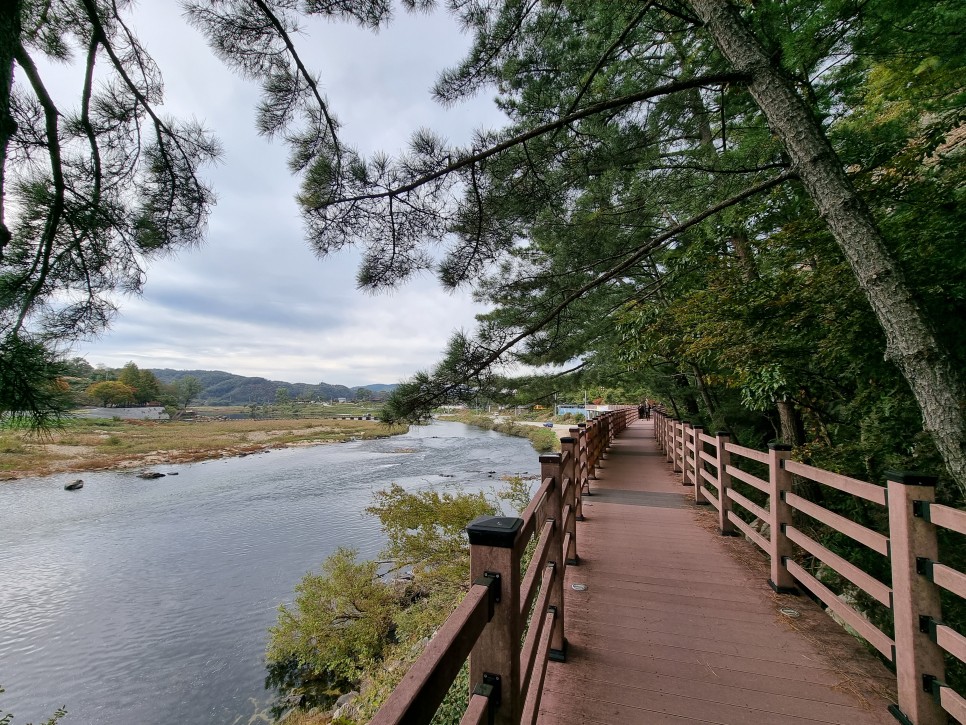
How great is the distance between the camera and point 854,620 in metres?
1.82

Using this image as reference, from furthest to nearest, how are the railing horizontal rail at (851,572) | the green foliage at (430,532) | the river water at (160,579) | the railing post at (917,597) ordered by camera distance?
the green foliage at (430,532) → the river water at (160,579) → the railing horizontal rail at (851,572) → the railing post at (917,597)

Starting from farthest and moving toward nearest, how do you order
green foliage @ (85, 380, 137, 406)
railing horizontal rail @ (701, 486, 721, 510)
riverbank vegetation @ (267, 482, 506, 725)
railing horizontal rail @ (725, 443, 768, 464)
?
green foliage @ (85, 380, 137, 406)
riverbank vegetation @ (267, 482, 506, 725)
railing horizontal rail @ (701, 486, 721, 510)
railing horizontal rail @ (725, 443, 768, 464)

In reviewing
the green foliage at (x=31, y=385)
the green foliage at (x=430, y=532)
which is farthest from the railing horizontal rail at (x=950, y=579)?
the green foliage at (x=430, y=532)

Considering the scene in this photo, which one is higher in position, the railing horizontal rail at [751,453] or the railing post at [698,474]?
the railing horizontal rail at [751,453]

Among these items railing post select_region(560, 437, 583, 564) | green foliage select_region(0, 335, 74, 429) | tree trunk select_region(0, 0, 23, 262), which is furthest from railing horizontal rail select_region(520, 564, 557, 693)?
tree trunk select_region(0, 0, 23, 262)

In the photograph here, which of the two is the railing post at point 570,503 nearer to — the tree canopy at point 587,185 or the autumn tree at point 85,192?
the tree canopy at point 587,185

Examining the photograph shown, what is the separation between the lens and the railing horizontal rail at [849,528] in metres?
1.63

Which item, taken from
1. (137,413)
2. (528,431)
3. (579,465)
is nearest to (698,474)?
(579,465)

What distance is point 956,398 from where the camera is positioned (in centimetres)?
148

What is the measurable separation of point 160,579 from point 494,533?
11.9 metres

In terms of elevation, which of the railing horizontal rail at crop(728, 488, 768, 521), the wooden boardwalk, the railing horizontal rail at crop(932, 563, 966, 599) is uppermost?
Answer: the railing horizontal rail at crop(932, 563, 966, 599)

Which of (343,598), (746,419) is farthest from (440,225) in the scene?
(746,419)

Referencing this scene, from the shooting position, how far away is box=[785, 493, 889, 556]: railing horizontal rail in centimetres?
163

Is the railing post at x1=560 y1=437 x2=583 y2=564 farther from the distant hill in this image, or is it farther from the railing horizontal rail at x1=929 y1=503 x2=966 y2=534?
the distant hill
